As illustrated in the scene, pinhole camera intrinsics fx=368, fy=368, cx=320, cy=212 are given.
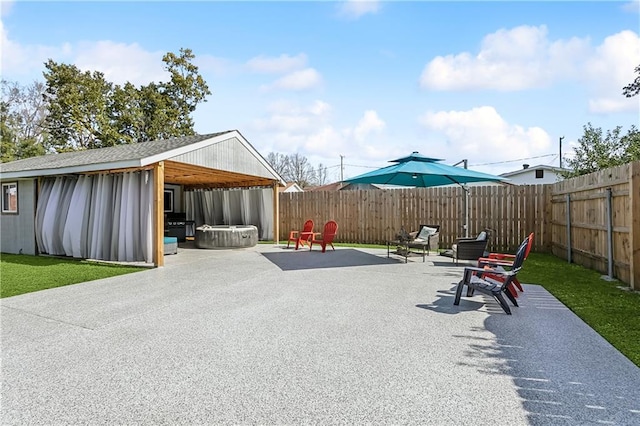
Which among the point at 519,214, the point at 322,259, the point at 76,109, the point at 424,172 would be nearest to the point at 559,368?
the point at 424,172

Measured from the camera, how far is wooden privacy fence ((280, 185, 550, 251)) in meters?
10.5

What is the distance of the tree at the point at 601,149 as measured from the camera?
1044 centimetres

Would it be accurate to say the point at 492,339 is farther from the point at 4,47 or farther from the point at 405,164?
the point at 4,47

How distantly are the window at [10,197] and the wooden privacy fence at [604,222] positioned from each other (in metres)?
14.8

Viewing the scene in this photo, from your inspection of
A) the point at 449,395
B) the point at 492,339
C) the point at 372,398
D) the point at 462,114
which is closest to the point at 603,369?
the point at 492,339

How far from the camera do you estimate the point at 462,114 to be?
19.0m

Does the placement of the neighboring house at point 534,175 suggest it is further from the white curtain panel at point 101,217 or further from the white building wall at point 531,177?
the white curtain panel at point 101,217

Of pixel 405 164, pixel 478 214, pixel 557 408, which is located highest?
pixel 405 164

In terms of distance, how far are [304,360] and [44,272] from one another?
7161 mm

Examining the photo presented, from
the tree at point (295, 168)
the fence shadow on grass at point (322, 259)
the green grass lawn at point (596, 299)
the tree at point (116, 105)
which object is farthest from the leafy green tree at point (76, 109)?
the tree at point (295, 168)

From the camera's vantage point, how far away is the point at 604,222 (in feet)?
22.2

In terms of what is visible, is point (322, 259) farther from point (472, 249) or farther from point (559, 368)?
point (559, 368)

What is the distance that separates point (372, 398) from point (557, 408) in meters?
1.18

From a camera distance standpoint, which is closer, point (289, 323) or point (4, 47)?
point (289, 323)
